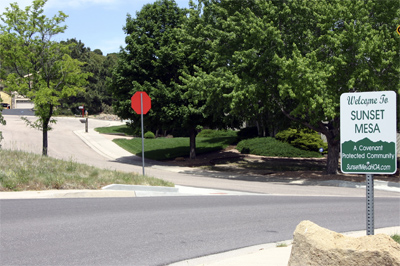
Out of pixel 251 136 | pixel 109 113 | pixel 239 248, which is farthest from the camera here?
pixel 109 113

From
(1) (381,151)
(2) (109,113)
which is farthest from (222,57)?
(2) (109,113)

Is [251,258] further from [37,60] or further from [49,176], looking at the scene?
[37,60]

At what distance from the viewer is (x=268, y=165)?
1046 inches

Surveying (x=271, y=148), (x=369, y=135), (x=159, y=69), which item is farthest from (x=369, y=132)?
(x=271, y=148)

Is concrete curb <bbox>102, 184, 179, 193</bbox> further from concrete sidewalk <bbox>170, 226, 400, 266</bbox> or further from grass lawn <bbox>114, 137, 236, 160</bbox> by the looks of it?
grass lawn <bbox>114, 137, 236, 160</bbox>

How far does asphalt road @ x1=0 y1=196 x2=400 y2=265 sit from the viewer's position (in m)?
7.00

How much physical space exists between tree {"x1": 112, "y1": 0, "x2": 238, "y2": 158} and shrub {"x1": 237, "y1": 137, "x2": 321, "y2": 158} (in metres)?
4.34

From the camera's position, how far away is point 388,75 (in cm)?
1902

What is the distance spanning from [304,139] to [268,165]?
6.92 meters

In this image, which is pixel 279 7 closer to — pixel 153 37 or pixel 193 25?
pixel 193 25

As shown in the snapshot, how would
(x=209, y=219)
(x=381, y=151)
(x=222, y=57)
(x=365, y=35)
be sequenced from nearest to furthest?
(x=381, y=151) → (x=209, y=219) → (x=365, y=35) → (x=222, y=57)

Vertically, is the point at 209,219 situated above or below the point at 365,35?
below

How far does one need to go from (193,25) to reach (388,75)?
11241mm

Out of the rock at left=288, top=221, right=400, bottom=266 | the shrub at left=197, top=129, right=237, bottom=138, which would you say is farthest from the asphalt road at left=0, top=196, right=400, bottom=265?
the shrub at left=197, top=129, right=237, bottom=138
